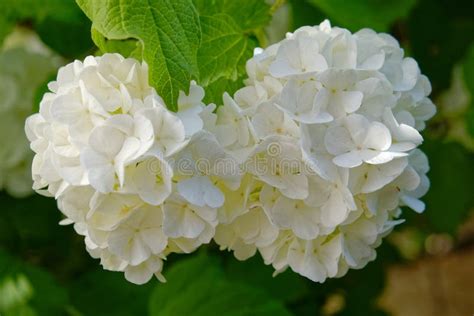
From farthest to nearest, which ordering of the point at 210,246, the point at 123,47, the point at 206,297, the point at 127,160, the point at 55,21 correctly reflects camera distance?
the point at 210,246 < the point at 55,21 < the point at 206,297 < the point at 123,47 < the point at 127,160

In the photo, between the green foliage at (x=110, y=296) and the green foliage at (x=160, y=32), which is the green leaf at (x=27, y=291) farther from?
the green foliage at (x=160, y=32)

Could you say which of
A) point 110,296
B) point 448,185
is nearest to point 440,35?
point 448,185

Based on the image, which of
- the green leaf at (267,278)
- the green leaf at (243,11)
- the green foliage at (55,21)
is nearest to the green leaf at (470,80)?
the green leaf at (267,278)

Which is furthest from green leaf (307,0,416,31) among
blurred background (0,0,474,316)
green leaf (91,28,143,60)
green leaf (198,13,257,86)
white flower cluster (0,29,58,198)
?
white flower cluster (0,29,58,198)

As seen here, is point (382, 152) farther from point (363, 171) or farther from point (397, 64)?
point (397, 64)

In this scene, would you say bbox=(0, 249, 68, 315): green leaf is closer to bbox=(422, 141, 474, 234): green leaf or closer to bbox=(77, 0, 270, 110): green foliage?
bbox=(77, 0, 270, 110): green foliage

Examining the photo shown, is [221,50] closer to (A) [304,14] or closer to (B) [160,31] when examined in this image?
(B) [160,31]

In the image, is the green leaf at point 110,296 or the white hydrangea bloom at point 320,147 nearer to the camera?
the white hydrangea bloom at point 320,147
